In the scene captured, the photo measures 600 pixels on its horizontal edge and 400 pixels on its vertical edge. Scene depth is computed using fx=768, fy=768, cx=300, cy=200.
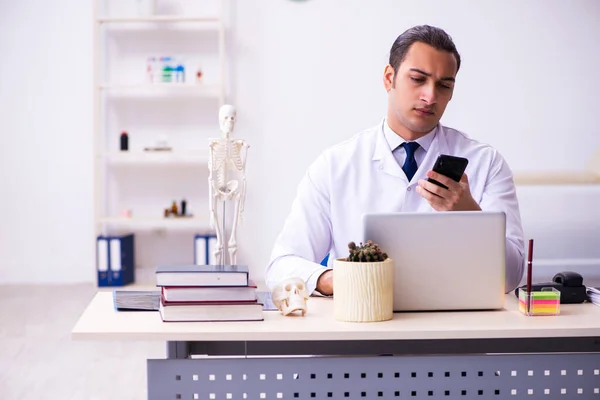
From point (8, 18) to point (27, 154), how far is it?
0.90 meters

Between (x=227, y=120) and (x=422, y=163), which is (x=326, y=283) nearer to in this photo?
(x=422, y=163)

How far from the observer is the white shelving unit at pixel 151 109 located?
509 centimetres

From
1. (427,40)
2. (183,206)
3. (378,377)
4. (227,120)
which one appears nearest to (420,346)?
(378,377)

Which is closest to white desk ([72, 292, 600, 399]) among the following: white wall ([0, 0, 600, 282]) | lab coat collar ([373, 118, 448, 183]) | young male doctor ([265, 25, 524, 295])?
young male doctor ([265, 25, 524, 295])

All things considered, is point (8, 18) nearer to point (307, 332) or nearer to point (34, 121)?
point (34, 121)

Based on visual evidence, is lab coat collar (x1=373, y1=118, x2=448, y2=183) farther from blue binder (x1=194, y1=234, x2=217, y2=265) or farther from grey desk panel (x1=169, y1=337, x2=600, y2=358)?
blue binder (x1=194, y1=234, x2=217, y2=265)

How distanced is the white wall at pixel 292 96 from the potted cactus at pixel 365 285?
366cm

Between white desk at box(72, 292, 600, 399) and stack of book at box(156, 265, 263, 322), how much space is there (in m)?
0.03

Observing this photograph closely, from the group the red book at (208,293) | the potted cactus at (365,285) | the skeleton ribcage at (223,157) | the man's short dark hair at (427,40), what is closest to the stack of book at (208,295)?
the red book at (208,293)

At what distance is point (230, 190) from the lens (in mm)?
2186

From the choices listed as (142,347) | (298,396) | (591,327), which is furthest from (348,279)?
(142,347)

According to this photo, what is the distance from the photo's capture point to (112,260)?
16.2 ft

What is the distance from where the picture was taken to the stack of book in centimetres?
153

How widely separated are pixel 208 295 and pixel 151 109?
149 inches
